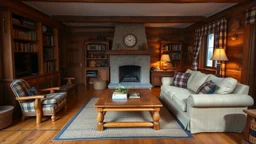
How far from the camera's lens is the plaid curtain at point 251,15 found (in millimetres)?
3334

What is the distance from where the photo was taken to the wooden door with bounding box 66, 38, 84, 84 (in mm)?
7035

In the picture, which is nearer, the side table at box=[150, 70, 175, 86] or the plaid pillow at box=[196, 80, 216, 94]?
the plaid pillow at box=[196, 80, 216, 94]

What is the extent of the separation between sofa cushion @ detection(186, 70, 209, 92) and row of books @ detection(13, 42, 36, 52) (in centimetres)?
391

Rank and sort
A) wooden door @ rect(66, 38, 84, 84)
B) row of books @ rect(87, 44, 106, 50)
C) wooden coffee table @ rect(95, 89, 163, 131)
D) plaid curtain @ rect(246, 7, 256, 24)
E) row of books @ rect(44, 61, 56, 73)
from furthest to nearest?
wooden door @ rect(66, 38, 84, 84) < row of books @ rect(87, 44, 106, 50) < row of books @ rect(44, 61, 56, 73) < plaid curtain @ rect(246, 7, 256, 24) < wooden coffee table @ rect(95, 89, 163, 131)

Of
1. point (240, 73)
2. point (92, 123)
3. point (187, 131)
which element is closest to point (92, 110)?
point (92, 123)

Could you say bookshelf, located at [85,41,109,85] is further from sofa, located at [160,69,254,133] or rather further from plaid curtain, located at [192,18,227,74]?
sofa, located at [160,69,254,133]

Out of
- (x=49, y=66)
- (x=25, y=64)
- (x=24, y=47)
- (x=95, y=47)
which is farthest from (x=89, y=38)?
(x=25, y=64)

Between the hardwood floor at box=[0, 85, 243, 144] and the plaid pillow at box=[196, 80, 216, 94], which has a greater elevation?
the plaid pillow at box=[196, 80, 216, 94]

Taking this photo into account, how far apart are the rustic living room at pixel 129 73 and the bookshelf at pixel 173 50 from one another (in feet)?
0.14

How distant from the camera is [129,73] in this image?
23.0 feet

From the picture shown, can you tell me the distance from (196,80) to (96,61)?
4.62 metres

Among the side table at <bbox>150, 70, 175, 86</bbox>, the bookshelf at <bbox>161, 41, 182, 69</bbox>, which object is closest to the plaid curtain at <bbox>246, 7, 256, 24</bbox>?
the side table at <bbox>150, 70, 175, 86</bbox>

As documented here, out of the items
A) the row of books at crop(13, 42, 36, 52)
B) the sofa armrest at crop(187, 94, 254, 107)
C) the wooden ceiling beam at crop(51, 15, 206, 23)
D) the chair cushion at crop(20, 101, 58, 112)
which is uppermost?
the wooden ceiling beam at crop(51, 15, 206, 23)

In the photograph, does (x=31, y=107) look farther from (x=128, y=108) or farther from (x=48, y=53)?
(x=48, y=53)
